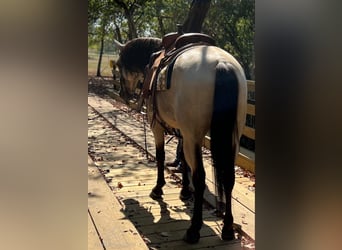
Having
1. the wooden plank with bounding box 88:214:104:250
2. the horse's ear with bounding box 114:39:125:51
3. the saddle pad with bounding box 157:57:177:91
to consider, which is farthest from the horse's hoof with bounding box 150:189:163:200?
the horse's ear with bounding box 114:39:125:51

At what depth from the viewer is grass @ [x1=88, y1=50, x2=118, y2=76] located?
92cm

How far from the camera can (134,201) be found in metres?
1.14

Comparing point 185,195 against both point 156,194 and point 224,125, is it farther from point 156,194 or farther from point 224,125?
point 224,125

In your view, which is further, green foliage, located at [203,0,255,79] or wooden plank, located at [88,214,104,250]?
green foliage, located at [203,0,255,79]

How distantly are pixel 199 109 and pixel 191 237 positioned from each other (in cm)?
39

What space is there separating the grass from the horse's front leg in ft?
0.75

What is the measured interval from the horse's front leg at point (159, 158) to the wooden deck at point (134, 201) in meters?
0.02

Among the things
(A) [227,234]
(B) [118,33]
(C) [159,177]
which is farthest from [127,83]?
(A) [227,234]

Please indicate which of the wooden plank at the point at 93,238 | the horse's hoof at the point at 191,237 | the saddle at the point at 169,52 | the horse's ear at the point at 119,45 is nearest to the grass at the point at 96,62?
the horse's ear at the point at 119,45

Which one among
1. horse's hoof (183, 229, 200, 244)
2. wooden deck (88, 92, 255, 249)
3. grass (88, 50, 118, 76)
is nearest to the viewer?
grass (88, 50, 118, 76)

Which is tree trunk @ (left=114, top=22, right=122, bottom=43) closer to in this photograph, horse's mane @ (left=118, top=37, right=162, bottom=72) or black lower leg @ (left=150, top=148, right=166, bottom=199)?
horse's mane @ (left=118, top=37, right=162, bottom=72)

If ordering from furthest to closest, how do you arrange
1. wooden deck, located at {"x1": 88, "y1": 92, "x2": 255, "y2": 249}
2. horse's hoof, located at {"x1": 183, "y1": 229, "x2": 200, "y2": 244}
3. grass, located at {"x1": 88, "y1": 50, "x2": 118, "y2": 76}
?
horse's hoof, located at {"x1": 183, "y1": 229, "x2": 200, "y2": 244}, wooden deck, located at {"x1": 88, "y1": 92, "x2": 255, "y2": 249}, grass, located at {"x1": 88, "y1": 50, "x2": 118, "y2": 76}
